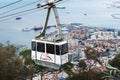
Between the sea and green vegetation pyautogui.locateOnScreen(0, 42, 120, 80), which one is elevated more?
green vegetation pyautogui.locateOnScreen(0, 42, 120, 80)

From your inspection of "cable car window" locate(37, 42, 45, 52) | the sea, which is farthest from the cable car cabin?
the sea

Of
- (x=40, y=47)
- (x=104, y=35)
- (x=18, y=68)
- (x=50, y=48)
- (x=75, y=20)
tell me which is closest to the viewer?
(x=50, y=48)

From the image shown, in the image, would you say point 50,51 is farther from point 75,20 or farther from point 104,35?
point 75,20

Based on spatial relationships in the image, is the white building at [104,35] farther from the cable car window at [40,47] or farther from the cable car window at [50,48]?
the cable car window at [50,48]

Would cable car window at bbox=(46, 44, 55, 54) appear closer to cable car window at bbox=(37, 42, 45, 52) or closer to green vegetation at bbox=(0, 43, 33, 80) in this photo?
cable car window at bbox=(37, 42, 45, 52)

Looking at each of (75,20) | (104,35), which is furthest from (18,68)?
(75,20)

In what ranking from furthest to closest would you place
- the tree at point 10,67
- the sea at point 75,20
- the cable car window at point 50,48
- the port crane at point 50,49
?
the sea at point 75,20 → the tree at point 10,67 → the cable car window at point 50,48 → the port crane at point 50,49

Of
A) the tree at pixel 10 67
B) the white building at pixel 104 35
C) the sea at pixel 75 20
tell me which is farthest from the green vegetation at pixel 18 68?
the white building at pixel 104 35
